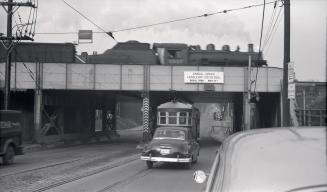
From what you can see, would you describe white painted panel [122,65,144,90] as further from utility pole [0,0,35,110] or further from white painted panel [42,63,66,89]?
utility pole [0,0,35,110]

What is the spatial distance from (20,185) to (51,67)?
3021 centimetres

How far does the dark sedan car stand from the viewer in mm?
19031

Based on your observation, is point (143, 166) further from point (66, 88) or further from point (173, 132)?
point (66, 88)

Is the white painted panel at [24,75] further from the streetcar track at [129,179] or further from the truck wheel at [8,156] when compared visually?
the streetcar track at [129,179]

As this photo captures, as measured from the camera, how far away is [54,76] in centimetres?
4316

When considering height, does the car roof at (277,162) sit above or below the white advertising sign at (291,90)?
below

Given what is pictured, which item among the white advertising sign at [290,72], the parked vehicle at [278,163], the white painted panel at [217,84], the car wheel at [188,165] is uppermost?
the white painted panel at [217,84]

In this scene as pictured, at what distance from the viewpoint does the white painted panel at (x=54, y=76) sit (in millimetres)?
42906

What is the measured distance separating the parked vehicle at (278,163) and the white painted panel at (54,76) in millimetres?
40685

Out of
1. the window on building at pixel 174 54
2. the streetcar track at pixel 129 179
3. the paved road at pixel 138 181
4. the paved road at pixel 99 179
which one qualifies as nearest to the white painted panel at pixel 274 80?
the window on building at pixel 174 54

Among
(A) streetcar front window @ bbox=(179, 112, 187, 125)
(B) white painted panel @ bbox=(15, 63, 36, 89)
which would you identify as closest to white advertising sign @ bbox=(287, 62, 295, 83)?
(A) streetcar front window @ bbox=(179, 112, 187, 125)

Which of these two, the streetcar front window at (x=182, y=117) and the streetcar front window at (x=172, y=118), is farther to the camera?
the streetcar front window at (x=172, y=118)

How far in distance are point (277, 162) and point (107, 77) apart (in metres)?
41.3

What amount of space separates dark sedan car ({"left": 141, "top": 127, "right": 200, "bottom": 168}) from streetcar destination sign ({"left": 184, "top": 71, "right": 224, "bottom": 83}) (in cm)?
2362
